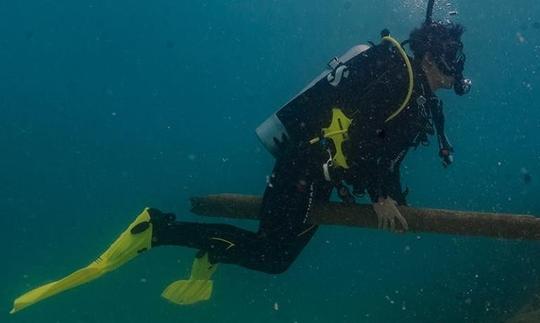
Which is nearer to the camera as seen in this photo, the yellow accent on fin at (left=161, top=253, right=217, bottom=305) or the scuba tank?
the scuba tank

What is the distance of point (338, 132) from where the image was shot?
4082mm

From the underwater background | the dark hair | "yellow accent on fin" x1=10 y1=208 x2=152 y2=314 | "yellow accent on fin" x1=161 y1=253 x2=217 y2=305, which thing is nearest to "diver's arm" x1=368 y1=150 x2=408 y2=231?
the dark hair

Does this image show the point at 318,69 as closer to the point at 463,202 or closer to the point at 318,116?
the point at 463,202

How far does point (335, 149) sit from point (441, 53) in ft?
3.99

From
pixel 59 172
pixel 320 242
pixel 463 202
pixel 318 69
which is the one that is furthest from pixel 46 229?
pixel 463 202

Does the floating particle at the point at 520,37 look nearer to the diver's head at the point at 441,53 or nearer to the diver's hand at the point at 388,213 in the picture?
the diver's head at the point at 441,53

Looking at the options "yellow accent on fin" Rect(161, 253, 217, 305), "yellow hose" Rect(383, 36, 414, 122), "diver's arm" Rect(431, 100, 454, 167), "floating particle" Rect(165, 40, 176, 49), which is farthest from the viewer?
"floating particle" Rect(165, 40, 176, 49)

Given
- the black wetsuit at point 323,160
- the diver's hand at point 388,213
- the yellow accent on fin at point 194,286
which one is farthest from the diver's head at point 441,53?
the yellow accent on fin at point 194,286

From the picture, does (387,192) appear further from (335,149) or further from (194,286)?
(194,286)

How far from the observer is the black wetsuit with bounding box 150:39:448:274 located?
3.85 m

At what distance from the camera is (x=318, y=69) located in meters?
18.9

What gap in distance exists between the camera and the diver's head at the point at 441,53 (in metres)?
4.00

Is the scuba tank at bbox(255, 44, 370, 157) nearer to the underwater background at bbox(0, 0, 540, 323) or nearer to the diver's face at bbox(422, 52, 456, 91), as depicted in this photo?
the diver's face at bbox(422, 52, 456, 91)

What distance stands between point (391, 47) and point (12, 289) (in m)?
16.2
